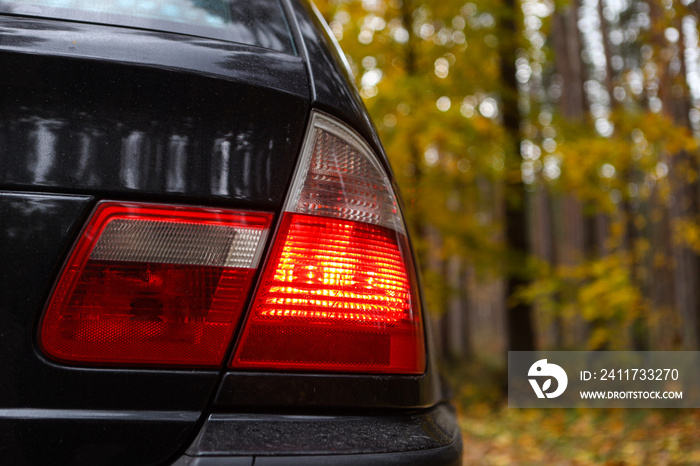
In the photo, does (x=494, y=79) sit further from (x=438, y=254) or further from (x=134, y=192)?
(x=134, y=192)

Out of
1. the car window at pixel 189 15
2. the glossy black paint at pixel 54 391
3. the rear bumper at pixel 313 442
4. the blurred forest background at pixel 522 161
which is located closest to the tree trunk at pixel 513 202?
the blurred forest background at pixel 522 161

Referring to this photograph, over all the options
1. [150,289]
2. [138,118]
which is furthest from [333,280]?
[138,118]

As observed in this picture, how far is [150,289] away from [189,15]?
581mm

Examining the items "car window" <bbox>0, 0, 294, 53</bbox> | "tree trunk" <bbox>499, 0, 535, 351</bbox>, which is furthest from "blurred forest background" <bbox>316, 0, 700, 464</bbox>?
"car window" <bbox>0, 0, 294, 53</bbox>

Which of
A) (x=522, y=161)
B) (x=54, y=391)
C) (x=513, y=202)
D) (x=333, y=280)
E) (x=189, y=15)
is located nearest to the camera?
(x=54, y=391)

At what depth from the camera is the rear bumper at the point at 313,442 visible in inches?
33.9

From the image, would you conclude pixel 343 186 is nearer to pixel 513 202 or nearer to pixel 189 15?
pixel 189 15

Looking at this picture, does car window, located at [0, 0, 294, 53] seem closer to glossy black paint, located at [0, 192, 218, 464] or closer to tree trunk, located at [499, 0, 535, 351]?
glossy black paint, located at [0, 192, 218, 464]

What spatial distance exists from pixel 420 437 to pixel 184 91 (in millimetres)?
726

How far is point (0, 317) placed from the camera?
854 mm

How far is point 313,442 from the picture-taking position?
901 mm

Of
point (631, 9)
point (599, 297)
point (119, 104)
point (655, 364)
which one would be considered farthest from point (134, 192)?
point (631, 9)

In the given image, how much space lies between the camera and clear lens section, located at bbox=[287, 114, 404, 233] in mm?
991

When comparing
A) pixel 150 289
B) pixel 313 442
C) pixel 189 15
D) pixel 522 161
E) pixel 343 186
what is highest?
pixel 522 161
